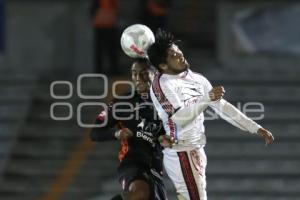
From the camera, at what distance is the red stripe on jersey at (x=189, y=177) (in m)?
7.34

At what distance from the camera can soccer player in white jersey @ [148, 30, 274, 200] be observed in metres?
7.28

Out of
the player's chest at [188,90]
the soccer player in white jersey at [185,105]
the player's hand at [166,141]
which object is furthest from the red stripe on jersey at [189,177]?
the player's chest at [188,90]

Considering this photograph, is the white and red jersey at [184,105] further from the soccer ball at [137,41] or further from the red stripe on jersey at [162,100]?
the soccer ball at [137,41]

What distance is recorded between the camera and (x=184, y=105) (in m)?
7.23

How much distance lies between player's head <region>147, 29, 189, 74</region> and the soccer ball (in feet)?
0.89

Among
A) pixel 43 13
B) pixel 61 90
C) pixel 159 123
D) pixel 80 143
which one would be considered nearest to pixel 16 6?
pixel 43 13

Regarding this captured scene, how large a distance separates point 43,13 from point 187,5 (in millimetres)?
2440

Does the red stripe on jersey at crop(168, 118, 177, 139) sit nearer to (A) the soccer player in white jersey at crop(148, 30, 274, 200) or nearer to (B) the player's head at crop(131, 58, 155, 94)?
(A) the soccer player in white jersey at crop(148, 30, 274, 200)

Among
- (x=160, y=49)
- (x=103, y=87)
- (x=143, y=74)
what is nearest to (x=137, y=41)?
(x=143, y=74)

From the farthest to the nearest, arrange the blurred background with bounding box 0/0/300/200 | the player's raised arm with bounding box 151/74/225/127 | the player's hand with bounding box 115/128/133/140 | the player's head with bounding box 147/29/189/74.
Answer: the blurred background with bounding box 0/0/300/200 < the player's hand with bounding box 115/128/133/140 < the player's head with bounding box 147/29/189/74 < the player's raised arm with bounding box 151/74/225/127

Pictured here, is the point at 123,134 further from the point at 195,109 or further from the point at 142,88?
the point at 195,109

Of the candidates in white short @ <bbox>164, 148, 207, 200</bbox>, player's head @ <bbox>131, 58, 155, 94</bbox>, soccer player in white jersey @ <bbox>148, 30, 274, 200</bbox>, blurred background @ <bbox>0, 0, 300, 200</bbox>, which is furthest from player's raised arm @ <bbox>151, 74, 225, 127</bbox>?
blurred background @ <bbox>0, 0, 300, 200</bbox>

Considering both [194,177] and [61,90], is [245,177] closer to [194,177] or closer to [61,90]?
[61,90]

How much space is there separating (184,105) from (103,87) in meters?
5.81
